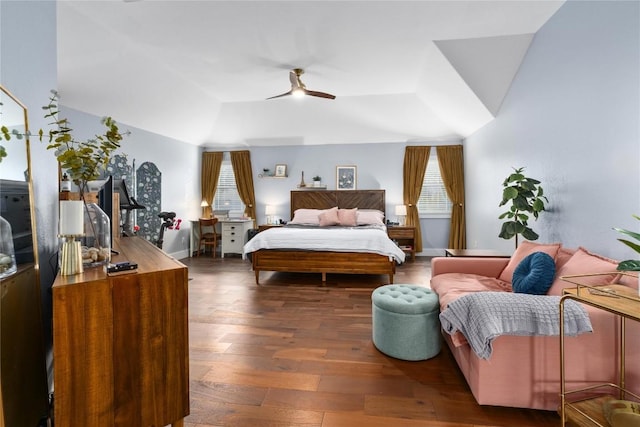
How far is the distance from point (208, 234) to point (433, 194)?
16.5 ft

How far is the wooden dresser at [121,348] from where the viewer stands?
3.42 ft

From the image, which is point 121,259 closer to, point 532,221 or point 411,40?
point 411,40

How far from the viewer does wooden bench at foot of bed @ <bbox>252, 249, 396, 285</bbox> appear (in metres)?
3.93

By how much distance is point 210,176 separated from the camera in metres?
6.86

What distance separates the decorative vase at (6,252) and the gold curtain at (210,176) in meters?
5.92

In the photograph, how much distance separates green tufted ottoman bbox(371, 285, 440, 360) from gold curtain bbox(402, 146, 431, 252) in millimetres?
3999

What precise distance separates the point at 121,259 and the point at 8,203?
497 mm

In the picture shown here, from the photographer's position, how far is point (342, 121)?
5918mm

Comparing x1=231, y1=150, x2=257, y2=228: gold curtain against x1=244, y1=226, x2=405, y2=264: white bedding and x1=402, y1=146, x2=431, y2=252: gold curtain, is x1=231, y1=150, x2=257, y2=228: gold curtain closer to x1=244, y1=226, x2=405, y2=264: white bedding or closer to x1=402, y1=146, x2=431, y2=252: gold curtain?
x1=244, y1=226, x2=405, y2=264: white bedding

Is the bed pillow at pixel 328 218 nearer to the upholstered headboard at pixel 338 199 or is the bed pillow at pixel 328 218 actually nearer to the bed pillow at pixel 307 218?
the bed pillow at pixel 307 218

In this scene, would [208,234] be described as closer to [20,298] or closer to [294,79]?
[294,79]

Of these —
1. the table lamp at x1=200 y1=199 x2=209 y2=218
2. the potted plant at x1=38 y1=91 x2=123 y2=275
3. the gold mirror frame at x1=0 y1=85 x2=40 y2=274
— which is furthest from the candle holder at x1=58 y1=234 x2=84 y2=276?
the table lamp at x1=200 y1=199 x2=209 y2=218

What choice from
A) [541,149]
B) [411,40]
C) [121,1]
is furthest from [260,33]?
[541,149]

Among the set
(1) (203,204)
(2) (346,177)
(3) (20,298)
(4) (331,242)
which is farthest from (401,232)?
(3) (20,298)
